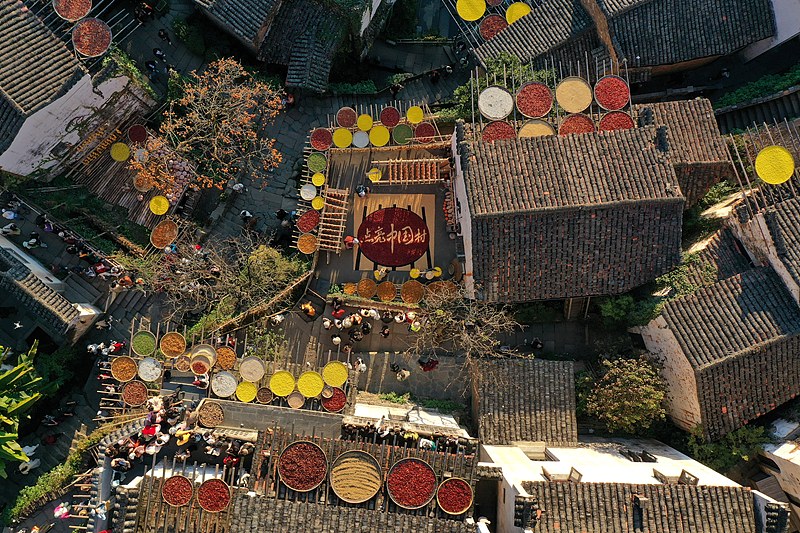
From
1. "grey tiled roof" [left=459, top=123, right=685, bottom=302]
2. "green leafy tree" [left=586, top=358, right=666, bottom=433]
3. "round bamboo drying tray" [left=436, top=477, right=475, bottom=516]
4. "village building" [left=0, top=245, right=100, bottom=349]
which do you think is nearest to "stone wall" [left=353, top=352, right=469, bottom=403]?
"grey tiled roof" [left=459, top=123, right=685, bottom=302]

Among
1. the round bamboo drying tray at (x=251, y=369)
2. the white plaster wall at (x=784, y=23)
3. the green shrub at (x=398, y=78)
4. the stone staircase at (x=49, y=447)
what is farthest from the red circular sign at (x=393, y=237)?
the white plaster wall at (x=784, y=23)

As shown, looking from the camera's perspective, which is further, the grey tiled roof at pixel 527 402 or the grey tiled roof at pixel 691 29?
the grey tiled roof at pixel 691 29

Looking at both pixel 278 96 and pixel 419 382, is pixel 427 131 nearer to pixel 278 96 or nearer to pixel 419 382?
pixel 278 96

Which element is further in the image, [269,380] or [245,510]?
[269,380]

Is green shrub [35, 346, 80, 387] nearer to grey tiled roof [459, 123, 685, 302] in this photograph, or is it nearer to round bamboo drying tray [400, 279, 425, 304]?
round bamboo drying tray [400, 279, 425, 304]

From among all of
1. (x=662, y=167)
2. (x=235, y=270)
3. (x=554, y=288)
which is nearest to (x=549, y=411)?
(x=554, y=288)

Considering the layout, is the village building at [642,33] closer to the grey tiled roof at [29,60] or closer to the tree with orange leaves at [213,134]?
the tree with orange leaves at [213,134]

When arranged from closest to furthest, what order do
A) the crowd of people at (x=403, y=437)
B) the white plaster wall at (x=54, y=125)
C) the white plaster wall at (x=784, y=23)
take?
the crowd of people at (x=403, y=437) < the white plaster wall at (x=54, y=125) < the white plaster wall at (x=784, y=23)
